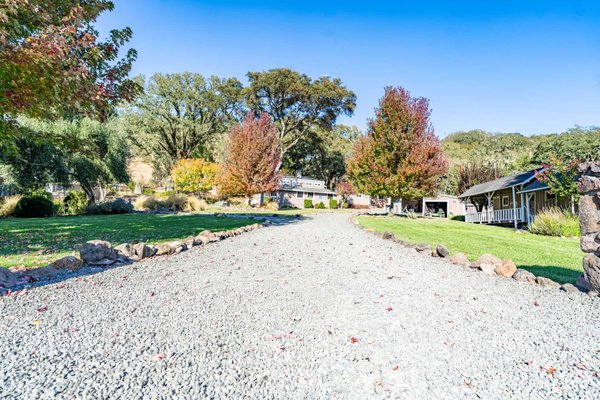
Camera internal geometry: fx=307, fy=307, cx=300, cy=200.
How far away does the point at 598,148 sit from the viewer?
123ft

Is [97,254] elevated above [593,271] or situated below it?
above

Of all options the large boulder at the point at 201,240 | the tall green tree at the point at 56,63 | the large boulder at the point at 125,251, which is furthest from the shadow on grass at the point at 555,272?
the tall green tree at the point at 56,63

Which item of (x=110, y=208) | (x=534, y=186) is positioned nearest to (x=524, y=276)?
(x=534, y=186)

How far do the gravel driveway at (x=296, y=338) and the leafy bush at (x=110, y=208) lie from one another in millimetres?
17219

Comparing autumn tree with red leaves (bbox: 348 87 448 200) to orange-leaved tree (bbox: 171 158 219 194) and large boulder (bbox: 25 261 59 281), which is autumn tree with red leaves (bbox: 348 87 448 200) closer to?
orange-leaved tree (bbox: 171 158 219 194)

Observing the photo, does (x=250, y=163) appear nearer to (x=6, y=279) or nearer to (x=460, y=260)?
(x=460, y=260)

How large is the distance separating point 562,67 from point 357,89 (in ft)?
83.0

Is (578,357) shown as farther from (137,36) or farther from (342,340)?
(137,36)

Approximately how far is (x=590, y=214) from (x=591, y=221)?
97mm

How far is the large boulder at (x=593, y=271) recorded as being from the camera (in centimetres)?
409

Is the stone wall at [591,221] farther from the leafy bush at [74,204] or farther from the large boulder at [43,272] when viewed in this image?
the leafy bush at [74,204]

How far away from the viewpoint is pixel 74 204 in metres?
19.5

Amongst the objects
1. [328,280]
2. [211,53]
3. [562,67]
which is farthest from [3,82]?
[562,67]

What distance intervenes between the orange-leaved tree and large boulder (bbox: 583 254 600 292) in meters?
29.2
